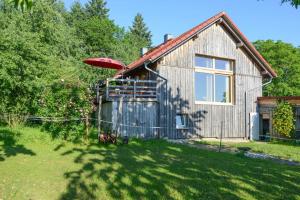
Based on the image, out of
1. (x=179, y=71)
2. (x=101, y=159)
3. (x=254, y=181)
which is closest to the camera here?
(x=254, y=181)

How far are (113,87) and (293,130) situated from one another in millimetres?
11047

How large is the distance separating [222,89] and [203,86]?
1661 millimetres

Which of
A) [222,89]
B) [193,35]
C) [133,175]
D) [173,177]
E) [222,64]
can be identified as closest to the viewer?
[173,177]

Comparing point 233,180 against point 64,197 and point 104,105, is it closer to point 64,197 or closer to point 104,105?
point 64,197

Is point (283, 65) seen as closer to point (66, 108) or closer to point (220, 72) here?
point (220, 72)

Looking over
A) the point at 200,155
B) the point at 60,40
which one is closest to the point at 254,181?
the point at 200,155

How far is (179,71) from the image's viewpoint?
2103 cm

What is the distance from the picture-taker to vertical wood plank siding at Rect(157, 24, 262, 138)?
2061 cm

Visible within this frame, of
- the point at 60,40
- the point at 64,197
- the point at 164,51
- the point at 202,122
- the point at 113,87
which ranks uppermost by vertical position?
the point at 60,40

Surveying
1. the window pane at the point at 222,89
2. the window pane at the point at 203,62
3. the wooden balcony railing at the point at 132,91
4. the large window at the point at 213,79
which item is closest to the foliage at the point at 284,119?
the large window at the point at 213,79

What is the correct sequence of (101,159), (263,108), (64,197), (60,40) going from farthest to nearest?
(60,40) → (263,108) → (101,159) → (64,197)

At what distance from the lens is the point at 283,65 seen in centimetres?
5331

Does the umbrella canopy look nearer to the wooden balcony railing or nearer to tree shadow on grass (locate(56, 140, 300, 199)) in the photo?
the wooden balcony railing

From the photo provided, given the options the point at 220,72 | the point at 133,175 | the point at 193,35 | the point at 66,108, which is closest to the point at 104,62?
the point at 66,108
